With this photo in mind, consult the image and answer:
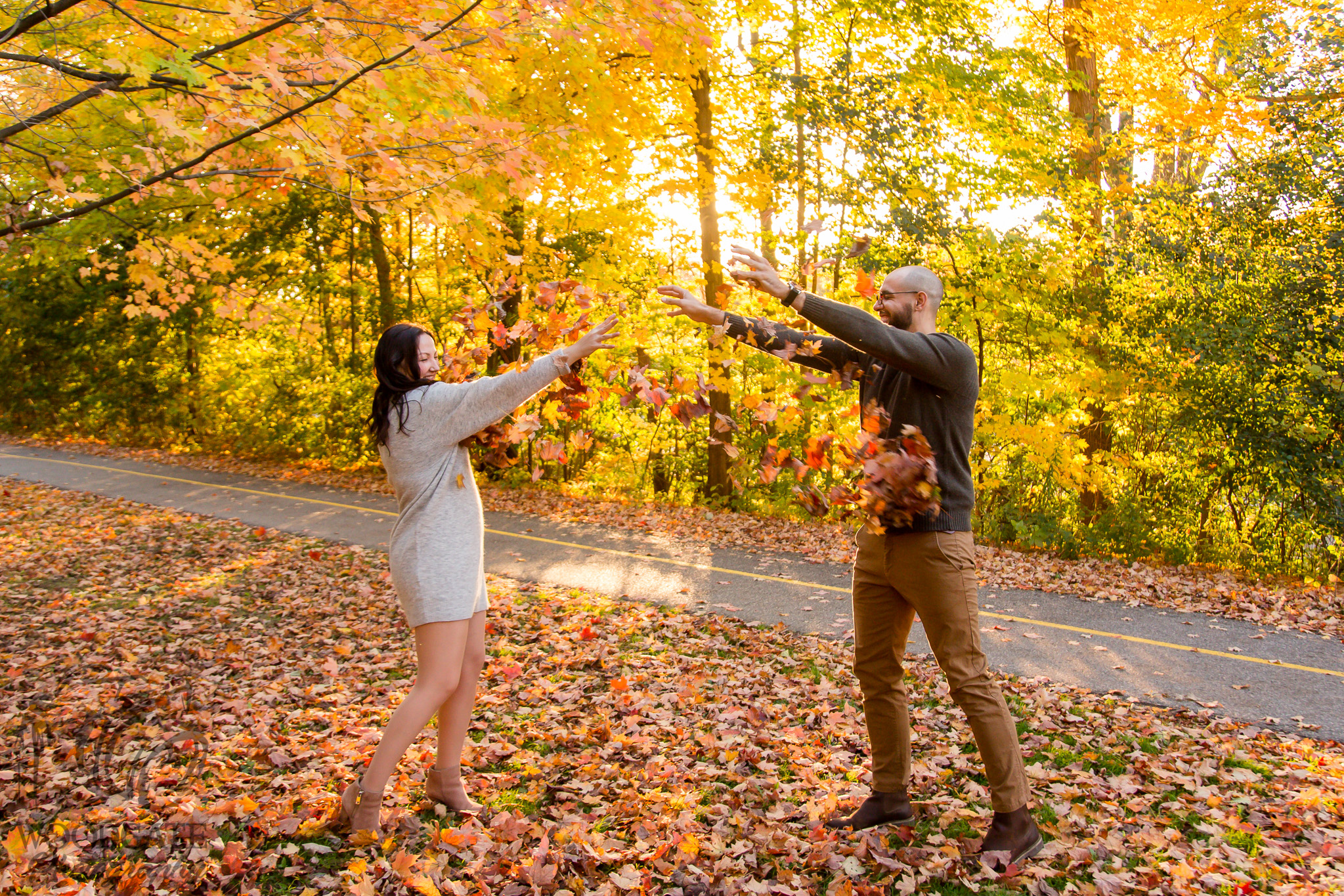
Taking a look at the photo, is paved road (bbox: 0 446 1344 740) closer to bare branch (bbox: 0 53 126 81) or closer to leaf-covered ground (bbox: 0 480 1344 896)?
leaf-covered ground (bbox: 0 480 1344 896)

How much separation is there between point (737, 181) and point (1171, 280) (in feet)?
18.7

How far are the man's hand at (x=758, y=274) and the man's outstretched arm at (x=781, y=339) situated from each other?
25cm

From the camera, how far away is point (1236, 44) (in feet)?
36.5

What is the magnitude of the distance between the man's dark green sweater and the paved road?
11.1ft

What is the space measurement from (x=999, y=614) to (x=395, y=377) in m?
6.04

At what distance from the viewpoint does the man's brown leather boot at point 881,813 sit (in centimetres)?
349

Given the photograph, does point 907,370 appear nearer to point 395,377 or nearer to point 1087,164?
point 395,377

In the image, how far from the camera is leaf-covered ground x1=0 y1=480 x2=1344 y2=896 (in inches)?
124

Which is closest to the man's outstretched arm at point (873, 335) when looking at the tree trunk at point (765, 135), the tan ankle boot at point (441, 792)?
the tan ankle boot at point (441, 792)

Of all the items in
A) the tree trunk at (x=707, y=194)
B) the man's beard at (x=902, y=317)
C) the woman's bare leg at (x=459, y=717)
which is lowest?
the woman's bare leg at (x=459, y=717)

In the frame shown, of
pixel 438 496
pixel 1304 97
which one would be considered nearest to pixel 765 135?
pixel 1304 97

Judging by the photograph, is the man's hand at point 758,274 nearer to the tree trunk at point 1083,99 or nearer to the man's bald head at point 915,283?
the man's bald head at point 915,283

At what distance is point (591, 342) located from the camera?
2.99 meters

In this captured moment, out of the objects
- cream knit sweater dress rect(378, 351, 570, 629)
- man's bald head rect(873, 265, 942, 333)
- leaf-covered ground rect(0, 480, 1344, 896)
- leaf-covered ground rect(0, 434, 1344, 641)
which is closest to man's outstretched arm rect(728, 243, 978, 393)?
man's bald head rect(873, 265, 942, 333)
